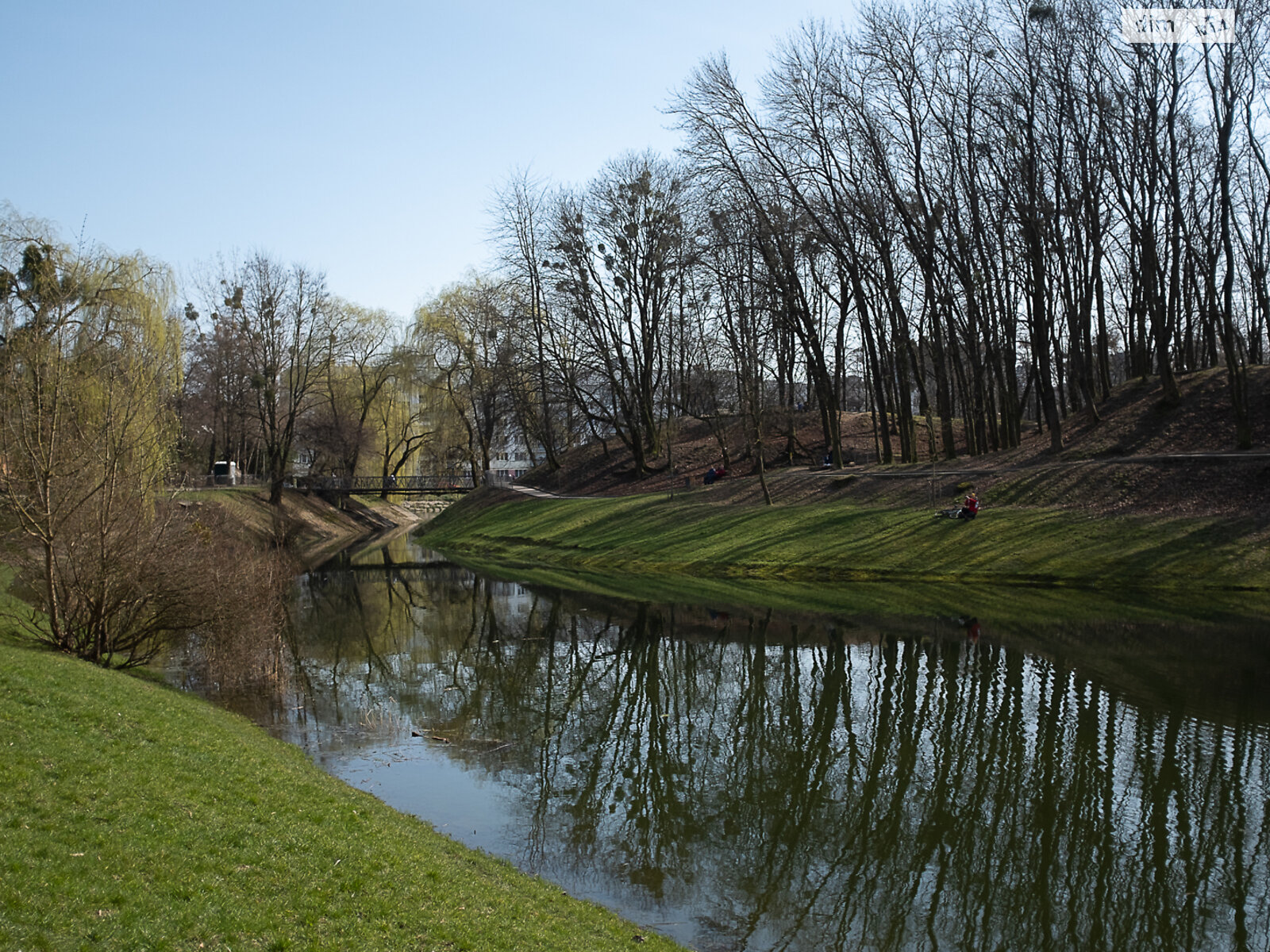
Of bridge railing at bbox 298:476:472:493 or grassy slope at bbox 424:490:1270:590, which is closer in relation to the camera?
grassy slope at bbox 424:490:1270:590

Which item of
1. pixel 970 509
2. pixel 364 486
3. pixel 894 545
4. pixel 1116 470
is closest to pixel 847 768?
pixel 894 545

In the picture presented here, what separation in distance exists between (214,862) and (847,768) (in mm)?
7945

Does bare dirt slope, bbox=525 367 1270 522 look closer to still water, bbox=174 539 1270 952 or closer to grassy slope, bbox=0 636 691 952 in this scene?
still water, bbox=174 539 1270 952

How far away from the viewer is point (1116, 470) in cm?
3159

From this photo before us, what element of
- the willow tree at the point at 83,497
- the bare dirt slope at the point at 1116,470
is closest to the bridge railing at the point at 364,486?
the bare dirt slope at the point at 1116,470

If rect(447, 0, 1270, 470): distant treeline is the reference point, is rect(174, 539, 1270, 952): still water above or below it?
below

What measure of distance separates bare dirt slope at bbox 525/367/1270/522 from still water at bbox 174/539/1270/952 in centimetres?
990

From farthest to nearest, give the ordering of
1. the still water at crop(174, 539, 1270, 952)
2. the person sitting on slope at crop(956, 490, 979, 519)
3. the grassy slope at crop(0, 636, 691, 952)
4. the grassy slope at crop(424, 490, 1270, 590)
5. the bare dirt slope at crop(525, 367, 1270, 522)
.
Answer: the person sitting on slope at crop(956, 490, 979, 519) → the bare dirt slope at crop(525, 367, 1270, 522) → the grassy slope at crop(424, 490, 1270, 590) → the still water at crop(174, 539, 1270, 952) → the grassy slope at crop(0, 636, 691, 952)

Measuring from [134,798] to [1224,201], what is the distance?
35.0 m

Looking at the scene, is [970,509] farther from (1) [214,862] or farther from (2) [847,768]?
(1) [214,862]

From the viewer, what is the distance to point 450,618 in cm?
2825

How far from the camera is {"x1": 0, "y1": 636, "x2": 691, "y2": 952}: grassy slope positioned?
6.52 m

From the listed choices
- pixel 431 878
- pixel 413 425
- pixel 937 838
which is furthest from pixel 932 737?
pixel 413 425

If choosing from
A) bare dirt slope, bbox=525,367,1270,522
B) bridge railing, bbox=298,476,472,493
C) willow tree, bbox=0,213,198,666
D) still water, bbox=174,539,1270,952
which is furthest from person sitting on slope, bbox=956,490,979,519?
bridge railing, bbox=298,476,472,493
